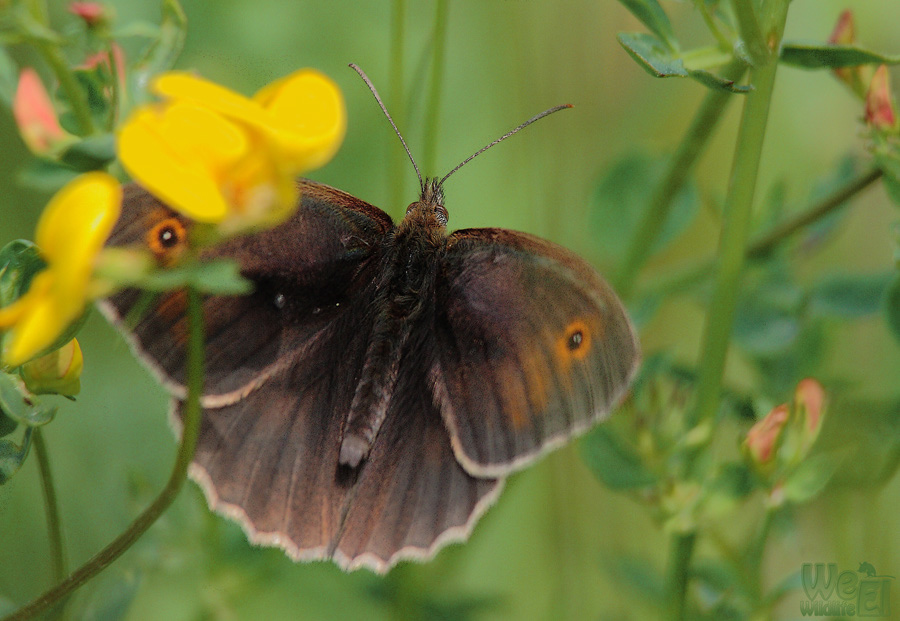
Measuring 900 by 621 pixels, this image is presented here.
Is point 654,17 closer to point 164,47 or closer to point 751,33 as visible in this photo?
point 751,33

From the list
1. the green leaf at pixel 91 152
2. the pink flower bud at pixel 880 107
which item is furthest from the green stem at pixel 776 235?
the green leaf at pixel 91 152

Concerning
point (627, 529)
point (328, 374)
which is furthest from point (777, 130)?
point (328, 374)

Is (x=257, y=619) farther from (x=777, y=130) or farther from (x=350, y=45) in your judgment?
(x=777, y=130)

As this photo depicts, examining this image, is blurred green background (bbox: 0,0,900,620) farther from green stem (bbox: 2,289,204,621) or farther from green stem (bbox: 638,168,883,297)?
green stem (bbox: 2,289,204,621)

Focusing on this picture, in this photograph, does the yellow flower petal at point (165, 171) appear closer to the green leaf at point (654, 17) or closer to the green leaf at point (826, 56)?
the green leaf at point (654, 17)

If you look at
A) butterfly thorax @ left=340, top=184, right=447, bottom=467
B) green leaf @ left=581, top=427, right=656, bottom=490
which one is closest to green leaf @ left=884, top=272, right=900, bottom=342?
green leaf @ left=581, top=427, right=656, bottom=490

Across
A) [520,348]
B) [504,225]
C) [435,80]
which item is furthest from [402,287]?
[504,225]
